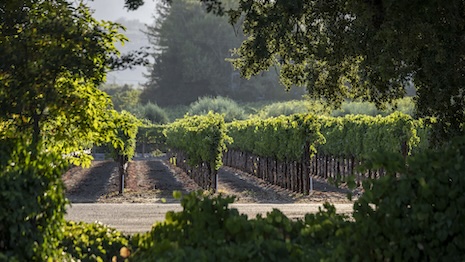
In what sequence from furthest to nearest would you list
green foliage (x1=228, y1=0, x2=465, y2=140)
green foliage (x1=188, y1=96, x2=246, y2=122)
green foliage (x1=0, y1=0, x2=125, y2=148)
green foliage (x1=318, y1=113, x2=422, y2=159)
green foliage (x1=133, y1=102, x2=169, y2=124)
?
1. green foliage (x1=133, y1=102, x2=169, y2=124)
2. green foliage (x1=188, y1=96, x2=246, y2=122)
3. green foliage (x1=318, y1=113, x2=422, y2=159)
4. green foliage (x1=228, y1=0, x2=465, y2=140)
5. green foliage (x1=0, y1=0, x2=125, y2=148)

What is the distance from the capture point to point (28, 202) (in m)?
6.53

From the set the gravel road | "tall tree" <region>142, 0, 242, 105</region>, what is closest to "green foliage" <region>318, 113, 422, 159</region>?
the gravel road

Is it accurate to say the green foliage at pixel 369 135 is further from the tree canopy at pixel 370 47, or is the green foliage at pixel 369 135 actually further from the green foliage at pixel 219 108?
the green foliage at pixel 219 108

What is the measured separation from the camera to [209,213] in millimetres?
6242

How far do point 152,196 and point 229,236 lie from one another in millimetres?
20138

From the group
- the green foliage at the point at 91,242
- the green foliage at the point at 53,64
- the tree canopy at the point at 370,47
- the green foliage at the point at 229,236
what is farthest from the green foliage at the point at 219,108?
the green foliage at the point at 229,236

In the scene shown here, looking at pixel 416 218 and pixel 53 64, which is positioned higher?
pixel 53 64

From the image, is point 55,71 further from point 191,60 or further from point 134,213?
point 191,60

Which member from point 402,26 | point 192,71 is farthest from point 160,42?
point 402,26

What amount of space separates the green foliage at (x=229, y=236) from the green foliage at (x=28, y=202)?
853 mm

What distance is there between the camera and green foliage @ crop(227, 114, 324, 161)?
27094mm

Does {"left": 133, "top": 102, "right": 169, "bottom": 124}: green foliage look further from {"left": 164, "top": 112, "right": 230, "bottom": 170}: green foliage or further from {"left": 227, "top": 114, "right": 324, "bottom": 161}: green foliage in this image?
{"left": 164, "top": 112, "right": 230, "bottom": 170}: green foliage

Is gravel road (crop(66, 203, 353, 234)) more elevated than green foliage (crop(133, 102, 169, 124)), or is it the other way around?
green foliage (crop(133, 102, 169, 124))

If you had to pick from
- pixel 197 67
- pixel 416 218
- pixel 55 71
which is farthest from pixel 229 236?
pixel 197 67
